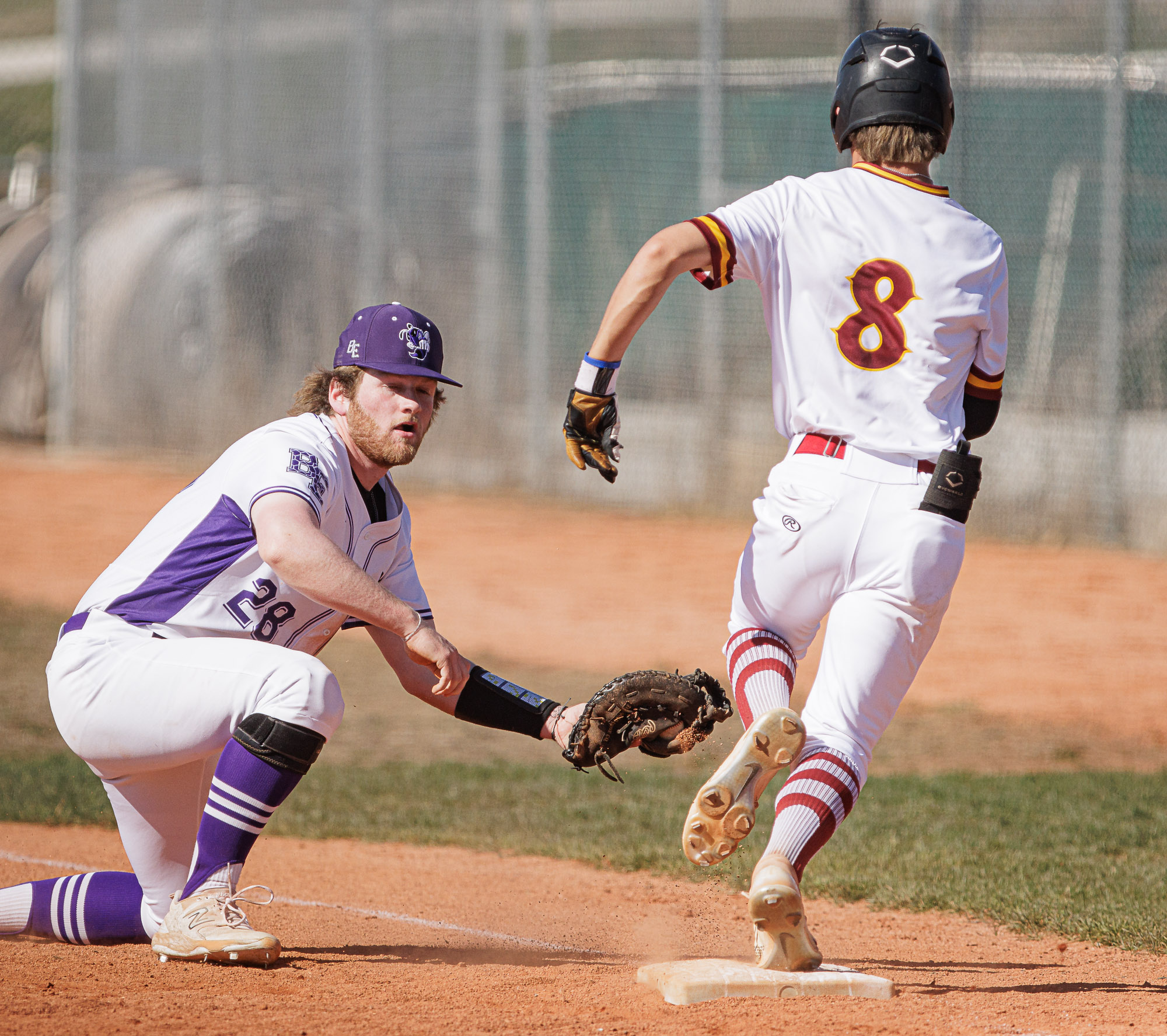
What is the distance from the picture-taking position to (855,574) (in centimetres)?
331

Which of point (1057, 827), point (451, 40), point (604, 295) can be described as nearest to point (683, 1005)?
point (1057, 827)

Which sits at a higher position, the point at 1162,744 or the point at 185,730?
the point at 185,730

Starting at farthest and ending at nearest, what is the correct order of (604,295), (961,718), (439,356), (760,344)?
(604,295) → (760,344) → (961,718) → (439,356)

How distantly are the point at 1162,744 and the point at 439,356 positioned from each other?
5.42 meters

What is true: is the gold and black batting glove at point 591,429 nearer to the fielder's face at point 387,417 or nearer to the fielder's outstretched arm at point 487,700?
the fielder's face at point 387,417

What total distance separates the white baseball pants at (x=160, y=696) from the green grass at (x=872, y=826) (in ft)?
5.83

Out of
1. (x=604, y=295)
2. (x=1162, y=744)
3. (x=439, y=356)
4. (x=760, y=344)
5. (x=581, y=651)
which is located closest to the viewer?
(x=439, y=356)

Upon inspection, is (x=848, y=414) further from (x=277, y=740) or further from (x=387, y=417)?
(x=277, y=740)

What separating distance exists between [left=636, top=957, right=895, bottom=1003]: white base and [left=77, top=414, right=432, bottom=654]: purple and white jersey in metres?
1.25

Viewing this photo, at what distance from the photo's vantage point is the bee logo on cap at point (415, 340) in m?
3.73

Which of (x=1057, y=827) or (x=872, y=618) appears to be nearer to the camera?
(x=872, y=618)

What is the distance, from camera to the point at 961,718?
817 cm

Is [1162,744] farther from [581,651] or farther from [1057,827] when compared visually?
[581,651]

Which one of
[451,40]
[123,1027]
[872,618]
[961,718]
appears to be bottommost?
[961,718]
